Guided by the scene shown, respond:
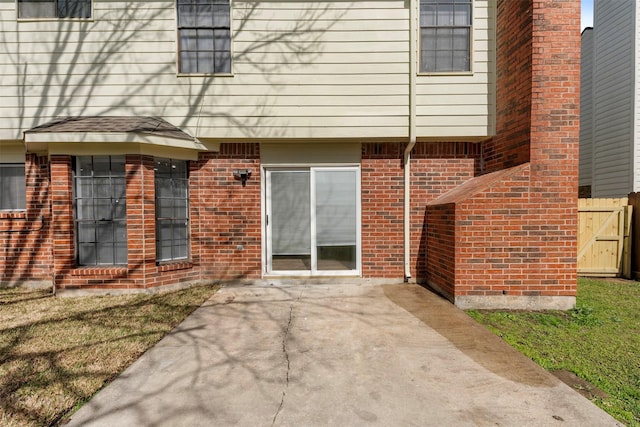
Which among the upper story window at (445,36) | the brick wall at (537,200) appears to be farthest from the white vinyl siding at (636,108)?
the upper story window at (445,36)

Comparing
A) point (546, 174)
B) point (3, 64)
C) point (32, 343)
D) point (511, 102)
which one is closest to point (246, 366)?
point (32, 343)

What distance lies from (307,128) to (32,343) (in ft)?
15.4

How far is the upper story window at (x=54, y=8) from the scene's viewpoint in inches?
210

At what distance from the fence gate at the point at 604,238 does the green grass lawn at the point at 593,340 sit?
1.37 m

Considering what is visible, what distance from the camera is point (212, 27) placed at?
5.38 m

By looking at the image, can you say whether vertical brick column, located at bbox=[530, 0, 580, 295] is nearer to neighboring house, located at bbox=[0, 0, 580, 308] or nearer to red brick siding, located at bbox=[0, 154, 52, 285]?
neighboring house, located at bbox=[0, 0, 580, 308]

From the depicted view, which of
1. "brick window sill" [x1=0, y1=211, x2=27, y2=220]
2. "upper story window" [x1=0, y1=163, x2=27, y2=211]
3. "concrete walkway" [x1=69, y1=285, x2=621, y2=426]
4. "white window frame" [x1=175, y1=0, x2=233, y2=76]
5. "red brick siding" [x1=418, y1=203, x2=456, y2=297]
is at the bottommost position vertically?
"concrete walkway" [x1=69, y1=285, x2=621, y2=426]

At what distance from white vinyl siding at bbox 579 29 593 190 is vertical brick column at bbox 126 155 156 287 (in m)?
13.6

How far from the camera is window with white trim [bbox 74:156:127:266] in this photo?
5.18 m

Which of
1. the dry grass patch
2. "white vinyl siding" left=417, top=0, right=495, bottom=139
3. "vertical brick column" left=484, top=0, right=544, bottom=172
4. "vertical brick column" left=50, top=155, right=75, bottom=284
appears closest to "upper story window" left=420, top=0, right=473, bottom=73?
"white vinyl siding" left=417, top=0, right=495, bottom=139

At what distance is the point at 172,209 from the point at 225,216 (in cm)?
97

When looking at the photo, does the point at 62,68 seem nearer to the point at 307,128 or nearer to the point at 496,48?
the point at 307,128

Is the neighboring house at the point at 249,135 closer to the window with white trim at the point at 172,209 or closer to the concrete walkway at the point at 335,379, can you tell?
the window with white trim at the point at 172,209

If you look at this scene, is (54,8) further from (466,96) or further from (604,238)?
(604,238)
